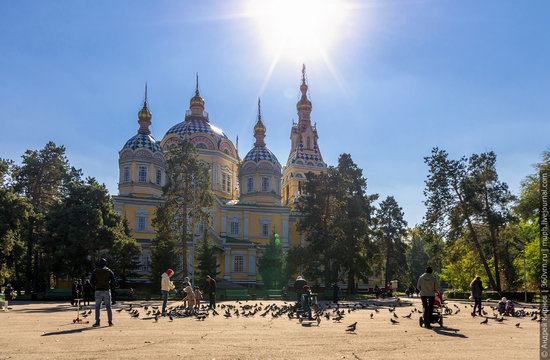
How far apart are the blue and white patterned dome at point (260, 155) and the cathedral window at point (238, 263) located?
40.6 feet

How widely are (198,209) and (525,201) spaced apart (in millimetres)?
23547

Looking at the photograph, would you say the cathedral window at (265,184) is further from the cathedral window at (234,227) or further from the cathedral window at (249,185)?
the cathedral window at (234,227)

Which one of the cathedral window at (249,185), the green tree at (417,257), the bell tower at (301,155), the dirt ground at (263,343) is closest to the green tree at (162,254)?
the cathedral window at (249,185)

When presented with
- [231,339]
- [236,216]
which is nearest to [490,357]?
[231,339]

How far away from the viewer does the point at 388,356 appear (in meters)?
8.41

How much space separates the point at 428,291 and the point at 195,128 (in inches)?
2173

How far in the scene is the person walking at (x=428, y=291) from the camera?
1331cm

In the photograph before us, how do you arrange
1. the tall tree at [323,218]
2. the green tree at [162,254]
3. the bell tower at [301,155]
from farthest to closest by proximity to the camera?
1. the bell tower at [301,155]
2. the green tree at [162,254]
3. the tall tree at [323,218]

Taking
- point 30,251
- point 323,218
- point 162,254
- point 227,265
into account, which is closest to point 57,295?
point 30,251

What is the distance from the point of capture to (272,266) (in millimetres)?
56531

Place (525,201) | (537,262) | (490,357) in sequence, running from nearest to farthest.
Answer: (490,357)
(537,262)
(525,201)

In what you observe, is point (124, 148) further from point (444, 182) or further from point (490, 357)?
point (490, 357)

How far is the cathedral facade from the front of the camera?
193 feet

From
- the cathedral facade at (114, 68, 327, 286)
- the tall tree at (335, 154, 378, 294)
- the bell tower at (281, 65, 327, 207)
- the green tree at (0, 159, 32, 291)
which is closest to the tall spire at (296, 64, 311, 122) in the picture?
the bell tower at (281, 65, 327, 207)
